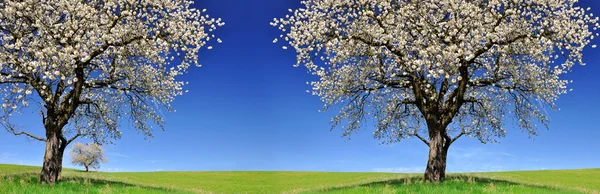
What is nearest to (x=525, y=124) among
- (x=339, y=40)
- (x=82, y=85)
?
(x=339, y=40)

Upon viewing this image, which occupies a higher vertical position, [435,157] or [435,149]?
[435,149]

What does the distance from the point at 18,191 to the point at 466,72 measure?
2002 cm

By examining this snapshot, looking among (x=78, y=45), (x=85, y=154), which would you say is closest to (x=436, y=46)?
(x=78, y=45)

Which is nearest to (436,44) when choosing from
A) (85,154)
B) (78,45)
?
(78,45)

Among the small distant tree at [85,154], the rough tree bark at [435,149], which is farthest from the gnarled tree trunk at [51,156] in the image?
the small distant tree at [85,154]

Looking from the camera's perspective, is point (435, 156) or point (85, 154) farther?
point (85, 154)

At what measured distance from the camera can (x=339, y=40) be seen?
72.4 feet

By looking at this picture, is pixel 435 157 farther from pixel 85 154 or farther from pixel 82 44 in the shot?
pixel 85 154

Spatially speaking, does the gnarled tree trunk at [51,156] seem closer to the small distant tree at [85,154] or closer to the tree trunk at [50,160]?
the tree trunk at [50,160]

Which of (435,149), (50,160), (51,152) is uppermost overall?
(435,149)

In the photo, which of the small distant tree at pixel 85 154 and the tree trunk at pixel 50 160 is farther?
the small distant tree at pixel 85 154

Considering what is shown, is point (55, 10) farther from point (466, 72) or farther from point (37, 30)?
point (466, 72)

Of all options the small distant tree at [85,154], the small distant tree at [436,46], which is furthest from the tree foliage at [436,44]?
the small distant tree at [85,154]

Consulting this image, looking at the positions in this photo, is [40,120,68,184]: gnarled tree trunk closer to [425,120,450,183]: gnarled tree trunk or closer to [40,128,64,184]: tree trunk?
[40,128,64,184]: tree trunk
